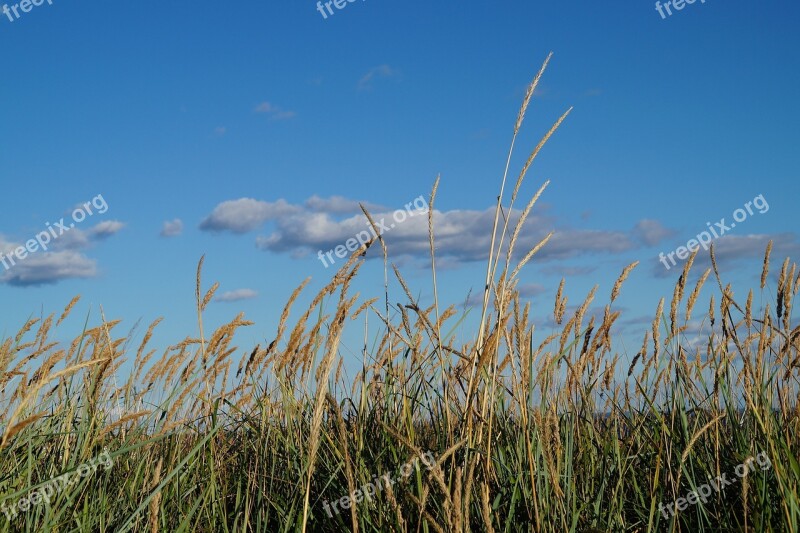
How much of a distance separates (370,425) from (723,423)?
1.79m

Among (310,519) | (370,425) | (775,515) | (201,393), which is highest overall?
(201,393)

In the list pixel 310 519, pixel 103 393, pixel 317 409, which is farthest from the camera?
pixel 103 393

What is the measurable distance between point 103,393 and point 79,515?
1257 mm

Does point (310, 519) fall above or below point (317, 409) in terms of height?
below

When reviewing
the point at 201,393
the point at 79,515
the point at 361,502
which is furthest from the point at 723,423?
the point at 79,515

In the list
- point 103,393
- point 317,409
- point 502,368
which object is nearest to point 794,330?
point 502,368

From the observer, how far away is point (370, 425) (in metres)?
3.35

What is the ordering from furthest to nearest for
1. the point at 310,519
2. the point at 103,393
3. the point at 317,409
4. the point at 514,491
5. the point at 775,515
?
the point at 103,393 < the point at 310,519 < the point at 775,515 < the point at 514,491 < the point at 317,409

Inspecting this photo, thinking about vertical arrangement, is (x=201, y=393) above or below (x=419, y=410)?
above

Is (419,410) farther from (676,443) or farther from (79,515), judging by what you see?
(79,515)

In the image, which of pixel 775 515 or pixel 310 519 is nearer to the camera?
pixel 775 515

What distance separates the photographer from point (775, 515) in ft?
8.65

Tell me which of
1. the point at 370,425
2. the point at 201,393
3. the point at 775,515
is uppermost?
the point at 201,393

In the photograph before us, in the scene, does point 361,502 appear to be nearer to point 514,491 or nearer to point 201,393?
point 514,491
